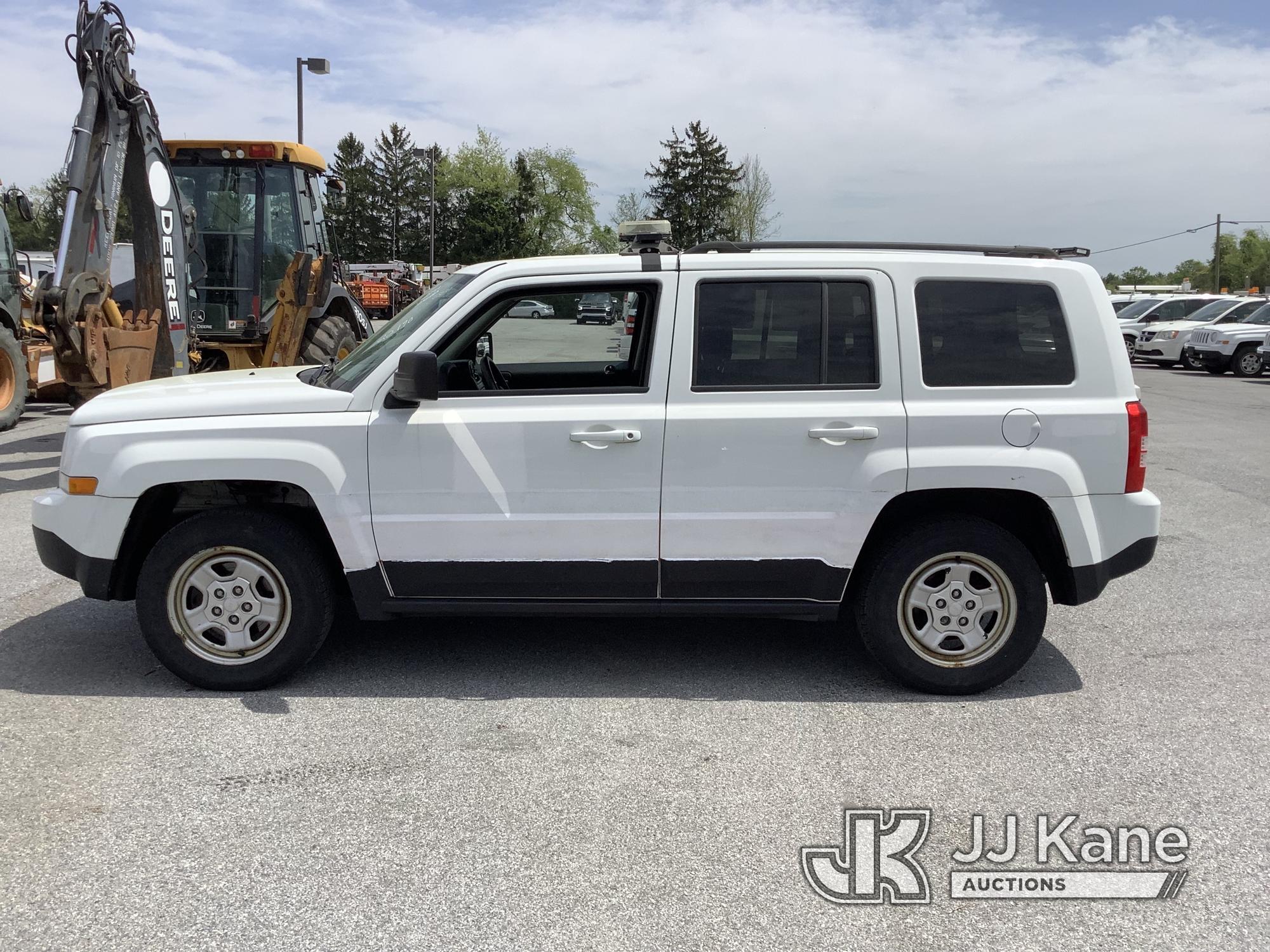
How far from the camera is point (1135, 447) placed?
14.9 ft

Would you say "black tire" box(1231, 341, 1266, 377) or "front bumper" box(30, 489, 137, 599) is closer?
"front bumper" box(30, 489, 137, 599)

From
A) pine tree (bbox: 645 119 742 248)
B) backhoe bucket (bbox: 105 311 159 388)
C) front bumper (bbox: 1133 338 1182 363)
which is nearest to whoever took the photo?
backhoe bucket (bbox: 105 311 159 388)

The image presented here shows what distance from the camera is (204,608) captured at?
15.1 ft

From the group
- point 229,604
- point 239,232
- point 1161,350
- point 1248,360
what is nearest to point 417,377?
point 229,604

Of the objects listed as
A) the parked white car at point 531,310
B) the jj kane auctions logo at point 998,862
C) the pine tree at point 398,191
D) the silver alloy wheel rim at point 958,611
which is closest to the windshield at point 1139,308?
the silver alloy wheel rim at point 958,611

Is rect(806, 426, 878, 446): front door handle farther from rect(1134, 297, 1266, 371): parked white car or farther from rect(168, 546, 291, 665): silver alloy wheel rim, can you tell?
rect(1134, 297, 1266, 371): parked white car

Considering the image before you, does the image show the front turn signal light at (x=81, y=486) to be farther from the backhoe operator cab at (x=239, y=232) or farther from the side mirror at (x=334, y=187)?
the side mirror at (x=334, y=187)

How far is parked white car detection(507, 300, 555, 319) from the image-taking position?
474 centimetres

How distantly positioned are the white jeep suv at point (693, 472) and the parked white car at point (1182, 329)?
82.9ft

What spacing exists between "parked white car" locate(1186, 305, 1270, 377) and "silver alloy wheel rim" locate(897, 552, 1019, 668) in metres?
23.8

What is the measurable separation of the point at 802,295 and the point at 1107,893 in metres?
2.54

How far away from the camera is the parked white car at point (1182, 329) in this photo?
90.0 ft

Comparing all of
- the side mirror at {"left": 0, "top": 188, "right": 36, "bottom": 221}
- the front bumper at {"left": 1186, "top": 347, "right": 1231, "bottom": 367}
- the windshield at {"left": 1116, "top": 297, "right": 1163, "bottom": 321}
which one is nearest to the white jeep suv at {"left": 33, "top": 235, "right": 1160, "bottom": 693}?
the side mirror at {"left": 0, "top": 188, "right": 36, "bottom": 221}

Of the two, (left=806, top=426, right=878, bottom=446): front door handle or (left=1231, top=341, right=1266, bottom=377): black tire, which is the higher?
(left=1231, top=341, right=1266, bottom=377): black tire
